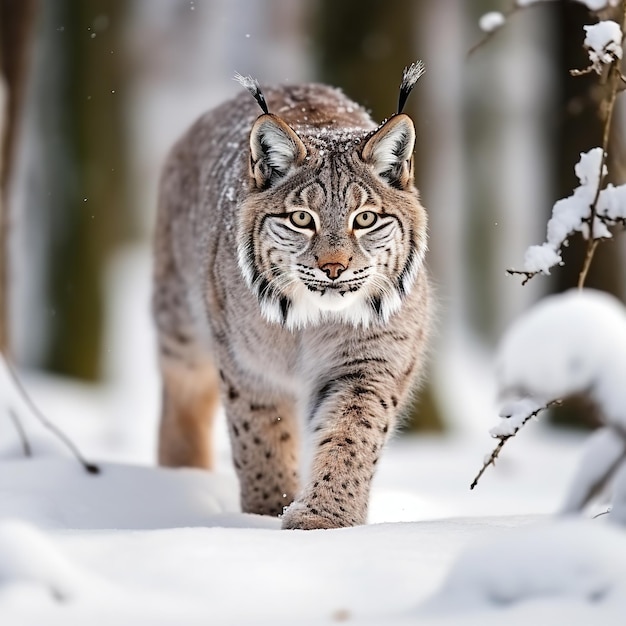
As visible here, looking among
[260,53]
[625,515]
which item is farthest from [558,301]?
[260,53]

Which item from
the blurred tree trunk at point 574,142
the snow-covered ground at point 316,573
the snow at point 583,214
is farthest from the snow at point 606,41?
the blurred tree trunk at point 574,142

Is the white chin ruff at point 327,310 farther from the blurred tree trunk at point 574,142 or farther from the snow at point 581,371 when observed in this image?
the blurred tree trunk at point 574,142

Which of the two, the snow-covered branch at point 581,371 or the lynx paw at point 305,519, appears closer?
the snow-covered branch at point 581,371

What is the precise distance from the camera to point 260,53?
68.3 feet

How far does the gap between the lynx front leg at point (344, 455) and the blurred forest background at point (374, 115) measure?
924 mm

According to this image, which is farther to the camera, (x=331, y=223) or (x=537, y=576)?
(x=331, y=223)

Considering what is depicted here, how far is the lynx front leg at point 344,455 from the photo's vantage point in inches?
150

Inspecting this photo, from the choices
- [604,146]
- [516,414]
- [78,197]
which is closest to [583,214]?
[604,146]

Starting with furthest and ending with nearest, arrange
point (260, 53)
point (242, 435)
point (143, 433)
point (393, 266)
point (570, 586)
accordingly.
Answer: point (260, 53)
point (143, 433)
point (242, 435)
point (393, 266)
point (570, 586)

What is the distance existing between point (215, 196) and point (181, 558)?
8.30 feet

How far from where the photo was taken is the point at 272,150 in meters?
4.08

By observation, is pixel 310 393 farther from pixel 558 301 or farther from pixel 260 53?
pixel 260 53

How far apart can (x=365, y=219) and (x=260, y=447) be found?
106 centimetres

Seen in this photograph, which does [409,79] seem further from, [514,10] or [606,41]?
[606,41]
